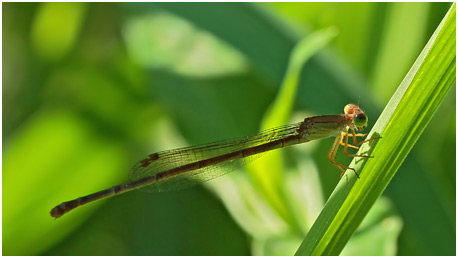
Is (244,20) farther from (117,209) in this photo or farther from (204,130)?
(117,209)

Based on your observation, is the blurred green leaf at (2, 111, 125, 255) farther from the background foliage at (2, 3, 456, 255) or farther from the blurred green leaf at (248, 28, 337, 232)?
the blurred green leaf at (248, 28, 337, 232)

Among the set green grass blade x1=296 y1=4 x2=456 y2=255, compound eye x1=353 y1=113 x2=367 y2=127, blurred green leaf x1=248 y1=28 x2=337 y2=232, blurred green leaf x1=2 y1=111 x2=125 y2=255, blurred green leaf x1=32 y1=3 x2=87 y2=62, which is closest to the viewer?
green grass blade x1=296 y1=4 x2=456 y2=255

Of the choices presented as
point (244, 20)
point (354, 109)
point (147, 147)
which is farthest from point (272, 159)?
point (147, 147)

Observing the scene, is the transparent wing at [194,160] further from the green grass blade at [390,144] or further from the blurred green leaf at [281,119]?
the green grass blade at [390,144]

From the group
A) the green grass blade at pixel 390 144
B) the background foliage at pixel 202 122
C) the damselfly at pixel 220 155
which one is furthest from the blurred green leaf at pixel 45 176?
the green grass blade at pixel 390 144

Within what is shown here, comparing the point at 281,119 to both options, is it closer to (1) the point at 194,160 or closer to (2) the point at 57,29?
(1) the point at 194,160

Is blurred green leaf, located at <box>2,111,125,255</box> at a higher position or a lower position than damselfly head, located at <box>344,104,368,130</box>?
higher

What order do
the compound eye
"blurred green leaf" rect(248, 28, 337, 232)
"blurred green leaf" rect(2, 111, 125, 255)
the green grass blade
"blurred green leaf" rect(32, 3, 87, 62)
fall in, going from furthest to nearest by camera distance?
"blurred green leaf" rect(32, 3, 87, 62) → "blurred green leaf" rect(2, 111, 125, 255) → the compound eye → "blurred green leaf" rect(248, 28, 337, 232) → the green grass blade

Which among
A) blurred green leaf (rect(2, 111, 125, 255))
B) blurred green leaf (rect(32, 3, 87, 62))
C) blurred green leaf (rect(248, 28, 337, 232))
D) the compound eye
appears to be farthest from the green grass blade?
blurred green leaf (rect(32, 3, 87, 62))
